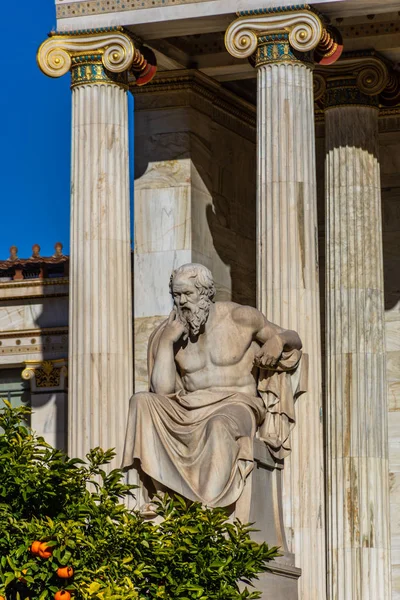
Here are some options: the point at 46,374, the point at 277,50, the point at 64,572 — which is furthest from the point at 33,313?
the point at 64,572

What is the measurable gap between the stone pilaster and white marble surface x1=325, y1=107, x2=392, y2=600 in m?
2.70

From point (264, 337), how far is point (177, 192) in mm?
15478

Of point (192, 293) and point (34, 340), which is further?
point (34, 340)

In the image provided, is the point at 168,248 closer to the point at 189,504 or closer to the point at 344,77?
the point at 344,77

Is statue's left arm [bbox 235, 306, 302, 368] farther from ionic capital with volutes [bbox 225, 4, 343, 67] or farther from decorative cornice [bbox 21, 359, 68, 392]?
decorative cornice [bbox 21, 359, 68, 392]

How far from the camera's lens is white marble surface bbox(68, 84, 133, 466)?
41219 mm

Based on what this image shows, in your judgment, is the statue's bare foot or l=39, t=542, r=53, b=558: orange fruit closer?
l=39, t=542, r=53, b=558: orange fruit

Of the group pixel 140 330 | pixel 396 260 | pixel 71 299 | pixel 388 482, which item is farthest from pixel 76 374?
pixel 396 260

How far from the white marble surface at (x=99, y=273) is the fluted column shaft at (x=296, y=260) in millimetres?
2878

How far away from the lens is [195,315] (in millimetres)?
30703

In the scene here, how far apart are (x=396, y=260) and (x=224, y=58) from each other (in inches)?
246

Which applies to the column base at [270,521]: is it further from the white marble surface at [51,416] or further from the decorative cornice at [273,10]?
the white marble surface at [51,416]

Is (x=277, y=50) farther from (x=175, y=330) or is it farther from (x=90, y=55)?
(x=175, y=330)

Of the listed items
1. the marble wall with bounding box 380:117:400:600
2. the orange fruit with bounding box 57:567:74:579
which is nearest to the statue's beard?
the orange fruit with bounding box 57:567:74:579
